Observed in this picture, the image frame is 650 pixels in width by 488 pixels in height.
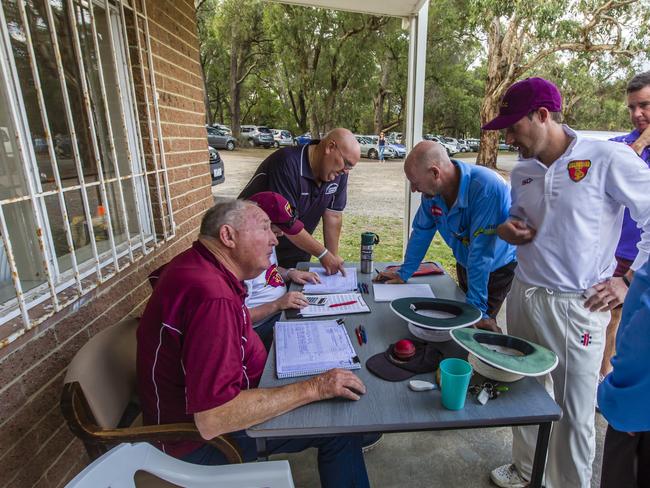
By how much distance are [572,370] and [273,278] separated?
4.88 ft

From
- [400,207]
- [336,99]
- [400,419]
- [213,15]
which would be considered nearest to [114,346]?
[400,419]

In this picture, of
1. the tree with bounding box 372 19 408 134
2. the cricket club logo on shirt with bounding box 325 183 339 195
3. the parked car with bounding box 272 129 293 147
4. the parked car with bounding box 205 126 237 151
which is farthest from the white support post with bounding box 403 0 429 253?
the parked car with bounding box 272 129 293 147

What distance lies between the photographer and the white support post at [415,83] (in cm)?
379

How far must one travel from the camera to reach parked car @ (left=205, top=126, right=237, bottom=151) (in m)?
19.8

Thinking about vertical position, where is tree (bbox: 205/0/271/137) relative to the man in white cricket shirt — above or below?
above

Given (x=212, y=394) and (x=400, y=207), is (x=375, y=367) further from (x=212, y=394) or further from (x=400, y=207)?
(x=400, y=207)

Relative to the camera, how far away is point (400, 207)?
934cm

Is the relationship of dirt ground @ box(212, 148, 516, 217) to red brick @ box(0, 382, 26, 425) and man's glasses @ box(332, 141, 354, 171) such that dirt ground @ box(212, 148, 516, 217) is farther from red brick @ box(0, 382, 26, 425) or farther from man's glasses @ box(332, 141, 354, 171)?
red brick @ box(0, 382, 26, 425)

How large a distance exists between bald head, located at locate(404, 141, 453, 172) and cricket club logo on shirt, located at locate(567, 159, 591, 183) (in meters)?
0.58

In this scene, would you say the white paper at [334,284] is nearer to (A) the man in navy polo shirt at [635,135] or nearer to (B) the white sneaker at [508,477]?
(B) the white sneaker at [508,477]

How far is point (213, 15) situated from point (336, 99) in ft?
31.1

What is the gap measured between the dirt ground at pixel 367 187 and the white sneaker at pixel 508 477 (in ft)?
22.3

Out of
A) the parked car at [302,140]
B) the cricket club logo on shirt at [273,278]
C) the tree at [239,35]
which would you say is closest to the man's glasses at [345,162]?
the parked car at [302,140]

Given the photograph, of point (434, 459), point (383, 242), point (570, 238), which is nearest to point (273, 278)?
point (434, 459)
